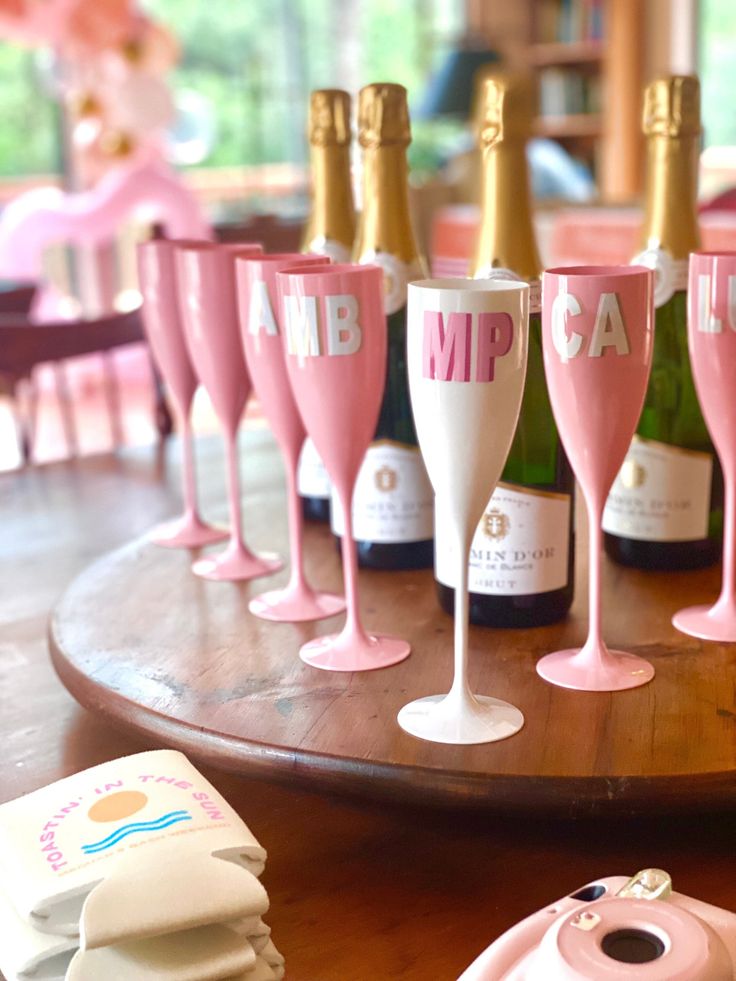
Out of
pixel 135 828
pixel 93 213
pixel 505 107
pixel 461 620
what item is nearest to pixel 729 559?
pixel 461 620

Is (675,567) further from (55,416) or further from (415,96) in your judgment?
(415,96)

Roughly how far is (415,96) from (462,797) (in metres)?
6.78

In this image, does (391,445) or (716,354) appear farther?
(391,445)

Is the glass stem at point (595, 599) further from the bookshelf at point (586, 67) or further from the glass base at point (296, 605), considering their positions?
the bookshelf at point (586, 67)

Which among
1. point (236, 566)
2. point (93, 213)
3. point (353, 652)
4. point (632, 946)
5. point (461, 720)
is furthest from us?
point (93, 213)

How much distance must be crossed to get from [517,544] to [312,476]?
325mm

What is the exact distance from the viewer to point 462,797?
0.61 metres

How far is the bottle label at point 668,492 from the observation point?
0.93 metres

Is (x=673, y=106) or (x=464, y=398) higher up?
(x=673, y=106)

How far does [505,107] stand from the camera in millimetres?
845

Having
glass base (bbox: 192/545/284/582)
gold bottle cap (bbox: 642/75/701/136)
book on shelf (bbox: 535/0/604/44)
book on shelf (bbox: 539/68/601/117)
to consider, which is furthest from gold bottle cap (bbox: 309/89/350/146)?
book on shelf (bbox: 539/68/601/117)

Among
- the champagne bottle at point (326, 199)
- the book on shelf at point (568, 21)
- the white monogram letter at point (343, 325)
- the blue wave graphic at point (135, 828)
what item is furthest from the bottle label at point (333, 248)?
the book on shelf at point (568, 21)

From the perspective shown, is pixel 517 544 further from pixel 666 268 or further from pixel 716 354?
pixel 666 268

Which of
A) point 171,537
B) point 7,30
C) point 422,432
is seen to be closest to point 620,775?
point 422,432
